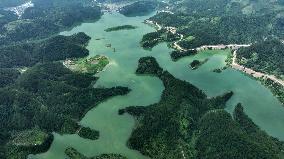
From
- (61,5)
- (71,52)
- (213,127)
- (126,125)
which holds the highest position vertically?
(213,127)

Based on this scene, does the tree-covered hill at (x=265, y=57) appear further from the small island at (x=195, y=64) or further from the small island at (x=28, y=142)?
the small island at (x=28, y=142)

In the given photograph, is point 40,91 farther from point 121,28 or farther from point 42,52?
point 121,28

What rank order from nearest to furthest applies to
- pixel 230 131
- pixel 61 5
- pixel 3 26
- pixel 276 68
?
pixel 230 131
pixel 276 68
pixel 3 26
pixel 61 5

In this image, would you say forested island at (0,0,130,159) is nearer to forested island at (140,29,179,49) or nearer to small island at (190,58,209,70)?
forested island at (140,29,179,49)

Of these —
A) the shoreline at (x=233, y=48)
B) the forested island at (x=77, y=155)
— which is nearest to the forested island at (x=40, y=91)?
the forested island at (x=77, y=155)

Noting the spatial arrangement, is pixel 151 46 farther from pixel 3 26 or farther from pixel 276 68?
pixel 3 26

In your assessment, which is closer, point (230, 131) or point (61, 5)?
point (230, 131)

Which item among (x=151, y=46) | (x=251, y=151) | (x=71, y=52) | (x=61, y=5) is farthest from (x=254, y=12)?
(x=251, y=151)

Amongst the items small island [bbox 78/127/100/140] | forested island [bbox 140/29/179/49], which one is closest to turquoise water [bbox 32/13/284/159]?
small island [bbox 78/127/100/140]
